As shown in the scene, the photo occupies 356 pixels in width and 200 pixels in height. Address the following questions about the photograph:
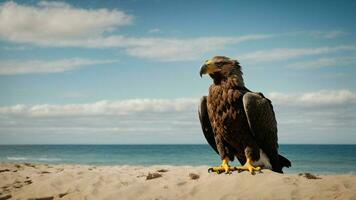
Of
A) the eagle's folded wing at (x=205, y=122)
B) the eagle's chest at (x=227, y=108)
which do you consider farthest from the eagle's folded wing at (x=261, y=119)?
the eagle's folded wing at (x=205, y=122)

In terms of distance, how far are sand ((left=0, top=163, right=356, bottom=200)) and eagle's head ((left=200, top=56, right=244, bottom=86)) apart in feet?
5.04

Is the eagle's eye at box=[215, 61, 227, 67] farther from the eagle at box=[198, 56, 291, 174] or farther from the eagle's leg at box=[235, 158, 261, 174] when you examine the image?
the eagle's leg at box=[235, 158, 261, 174]

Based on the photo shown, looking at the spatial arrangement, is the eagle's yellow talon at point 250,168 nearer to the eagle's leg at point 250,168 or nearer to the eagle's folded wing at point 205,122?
the eagle's leg at point 250,168

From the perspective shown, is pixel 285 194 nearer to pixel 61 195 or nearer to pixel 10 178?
pixel 61 195

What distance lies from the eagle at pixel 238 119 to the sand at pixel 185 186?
416 millimetres

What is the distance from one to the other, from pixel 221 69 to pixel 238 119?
0.87 meters

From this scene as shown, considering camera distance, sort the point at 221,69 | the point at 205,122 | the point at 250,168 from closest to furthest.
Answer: the point at 250,168
the point at 221,69
the point at 205,122

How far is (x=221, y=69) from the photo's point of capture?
6.41 m

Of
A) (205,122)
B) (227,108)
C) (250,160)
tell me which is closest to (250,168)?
(250,160)

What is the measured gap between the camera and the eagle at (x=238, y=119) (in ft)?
20.1

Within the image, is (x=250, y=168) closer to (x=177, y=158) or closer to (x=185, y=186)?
(x=185, y=186)

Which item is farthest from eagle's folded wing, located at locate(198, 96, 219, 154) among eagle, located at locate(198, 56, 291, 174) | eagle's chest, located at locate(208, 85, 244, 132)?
eagle's chest, located at locate(208, 85, 244, 132)

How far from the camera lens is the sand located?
5.26 metres

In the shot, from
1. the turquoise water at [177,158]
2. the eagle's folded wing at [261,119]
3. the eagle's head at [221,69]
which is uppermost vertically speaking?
the eagle's head at [221,69]
